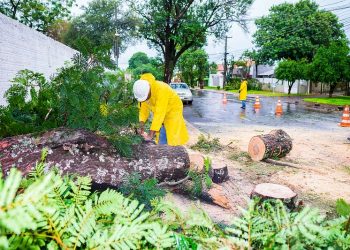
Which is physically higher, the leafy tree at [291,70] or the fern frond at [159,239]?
the leafy tree at [291,70]

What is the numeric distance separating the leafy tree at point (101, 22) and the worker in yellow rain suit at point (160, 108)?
27489 mm

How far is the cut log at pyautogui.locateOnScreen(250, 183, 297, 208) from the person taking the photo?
383 centimetres

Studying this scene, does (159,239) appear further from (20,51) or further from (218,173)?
(20,51)

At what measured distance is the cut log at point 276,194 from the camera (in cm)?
383

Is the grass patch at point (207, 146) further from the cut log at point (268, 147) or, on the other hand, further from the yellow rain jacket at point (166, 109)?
the yellow rain jacket at point (166, 109)

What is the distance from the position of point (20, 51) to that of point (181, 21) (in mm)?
13060

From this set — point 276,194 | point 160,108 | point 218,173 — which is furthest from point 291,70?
point 276,194

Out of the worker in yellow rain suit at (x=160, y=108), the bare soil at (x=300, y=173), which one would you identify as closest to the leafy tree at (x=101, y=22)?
the bare soil at (x=300, y=173)

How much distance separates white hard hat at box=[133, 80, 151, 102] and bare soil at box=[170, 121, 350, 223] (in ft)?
4.93

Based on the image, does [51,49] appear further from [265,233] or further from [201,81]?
[201,81]

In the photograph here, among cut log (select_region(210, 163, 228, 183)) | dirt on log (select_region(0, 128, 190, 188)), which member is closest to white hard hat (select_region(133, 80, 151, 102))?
dirt on log (select_region(0, 128, 190, 188))

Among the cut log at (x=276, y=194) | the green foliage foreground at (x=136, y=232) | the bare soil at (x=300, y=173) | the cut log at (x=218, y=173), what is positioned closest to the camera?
the green foliage foreground at (x=136, y=232)

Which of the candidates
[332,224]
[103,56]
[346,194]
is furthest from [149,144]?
[346,194]

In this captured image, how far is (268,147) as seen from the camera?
21.0 feet
